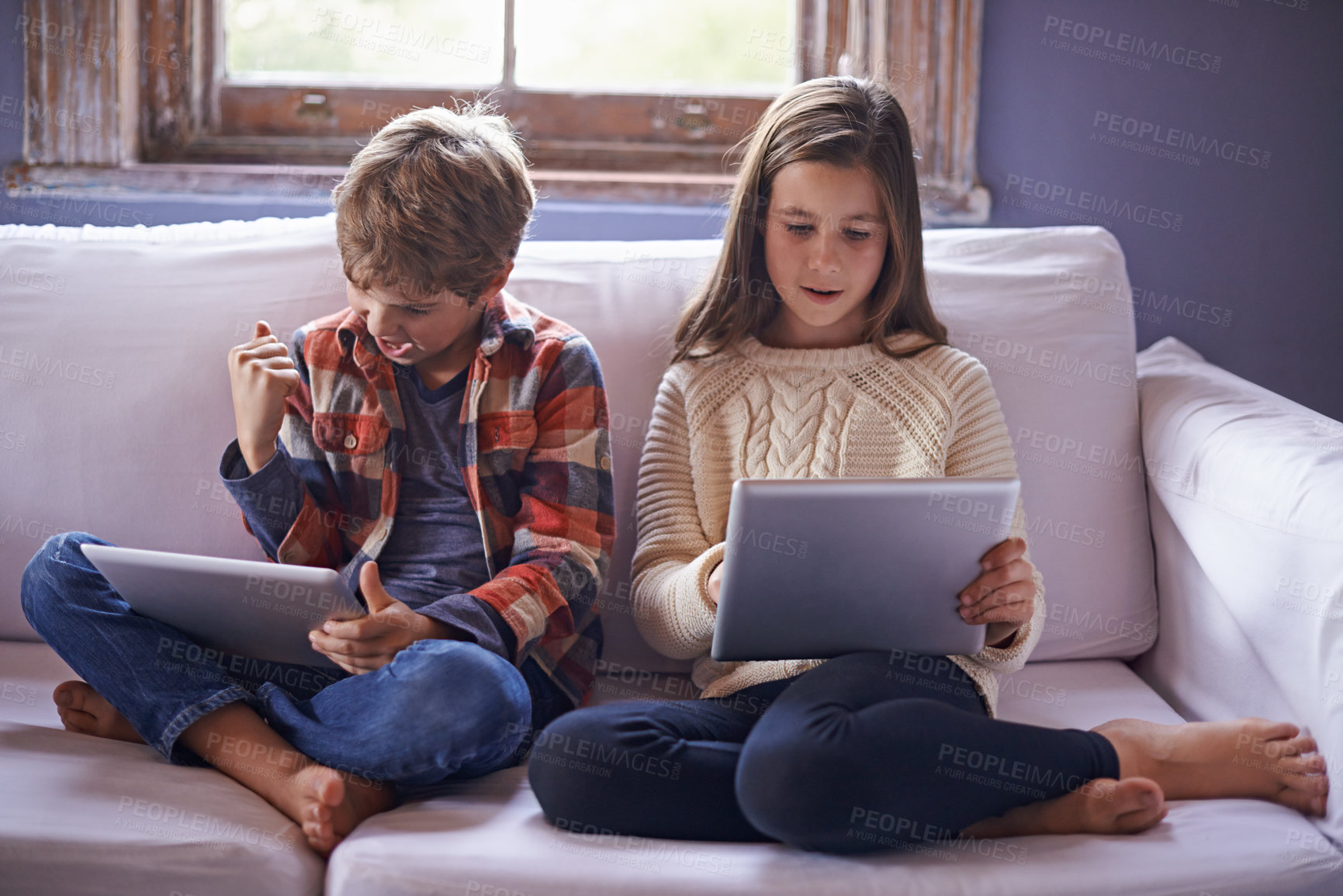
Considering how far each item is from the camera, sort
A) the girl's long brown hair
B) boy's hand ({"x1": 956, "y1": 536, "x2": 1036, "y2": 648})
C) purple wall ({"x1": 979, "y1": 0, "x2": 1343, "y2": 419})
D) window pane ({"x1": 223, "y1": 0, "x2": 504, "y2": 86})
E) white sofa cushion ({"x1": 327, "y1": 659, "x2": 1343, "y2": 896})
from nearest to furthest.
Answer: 1. white sofa cushion ({"x1": 327, "y1": 659, "x2": 1343, "y2": 896})
2. boy's hand ({"x1": 956, "y1": 536, "x2": 1036, "y2": 648})
3. the girl's long brown hair
4. purple wall ({"x1": 979, "y1": 0, "x2": 1343, "y2": 419})
5. window pane ({"x1": 223, "y1": 0, "x2": 504, "y2": 86})

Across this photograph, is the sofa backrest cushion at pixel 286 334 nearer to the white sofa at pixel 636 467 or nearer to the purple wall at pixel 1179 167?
the white sofa at pixel 636 467

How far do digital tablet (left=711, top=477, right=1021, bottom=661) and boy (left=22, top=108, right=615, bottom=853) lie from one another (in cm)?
23

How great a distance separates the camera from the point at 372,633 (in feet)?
3.07

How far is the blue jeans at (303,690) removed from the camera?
3.06 feet

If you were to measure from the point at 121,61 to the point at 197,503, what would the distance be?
84 centimetres

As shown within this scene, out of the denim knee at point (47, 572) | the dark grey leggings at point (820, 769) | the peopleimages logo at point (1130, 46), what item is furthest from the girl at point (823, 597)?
the peopleimages logo at point (1130, 46)

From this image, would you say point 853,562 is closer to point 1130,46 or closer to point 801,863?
point 801,863

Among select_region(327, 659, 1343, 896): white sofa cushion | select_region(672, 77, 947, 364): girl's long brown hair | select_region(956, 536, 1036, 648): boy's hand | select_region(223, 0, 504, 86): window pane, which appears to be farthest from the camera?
select_region(223, 0, 504, 86): window pane

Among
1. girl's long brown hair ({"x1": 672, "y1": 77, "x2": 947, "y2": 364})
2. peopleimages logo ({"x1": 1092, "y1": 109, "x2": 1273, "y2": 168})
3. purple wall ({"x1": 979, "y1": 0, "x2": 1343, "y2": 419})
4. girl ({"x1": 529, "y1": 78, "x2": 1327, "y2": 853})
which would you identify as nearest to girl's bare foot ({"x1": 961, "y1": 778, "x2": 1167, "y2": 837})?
girl ({"x1": 529, "y1": 78, "x2": 1327, "y2": 853})

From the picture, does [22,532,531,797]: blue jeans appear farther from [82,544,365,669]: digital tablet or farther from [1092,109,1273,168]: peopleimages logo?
[1092,109,1273,168]: peopleimages logo

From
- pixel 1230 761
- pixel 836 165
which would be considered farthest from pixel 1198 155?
pixel 1230 761

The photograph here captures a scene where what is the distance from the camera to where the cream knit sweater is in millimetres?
1188

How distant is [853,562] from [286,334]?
788 millimetres

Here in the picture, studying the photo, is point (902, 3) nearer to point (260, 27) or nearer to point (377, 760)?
point (260, 27)
